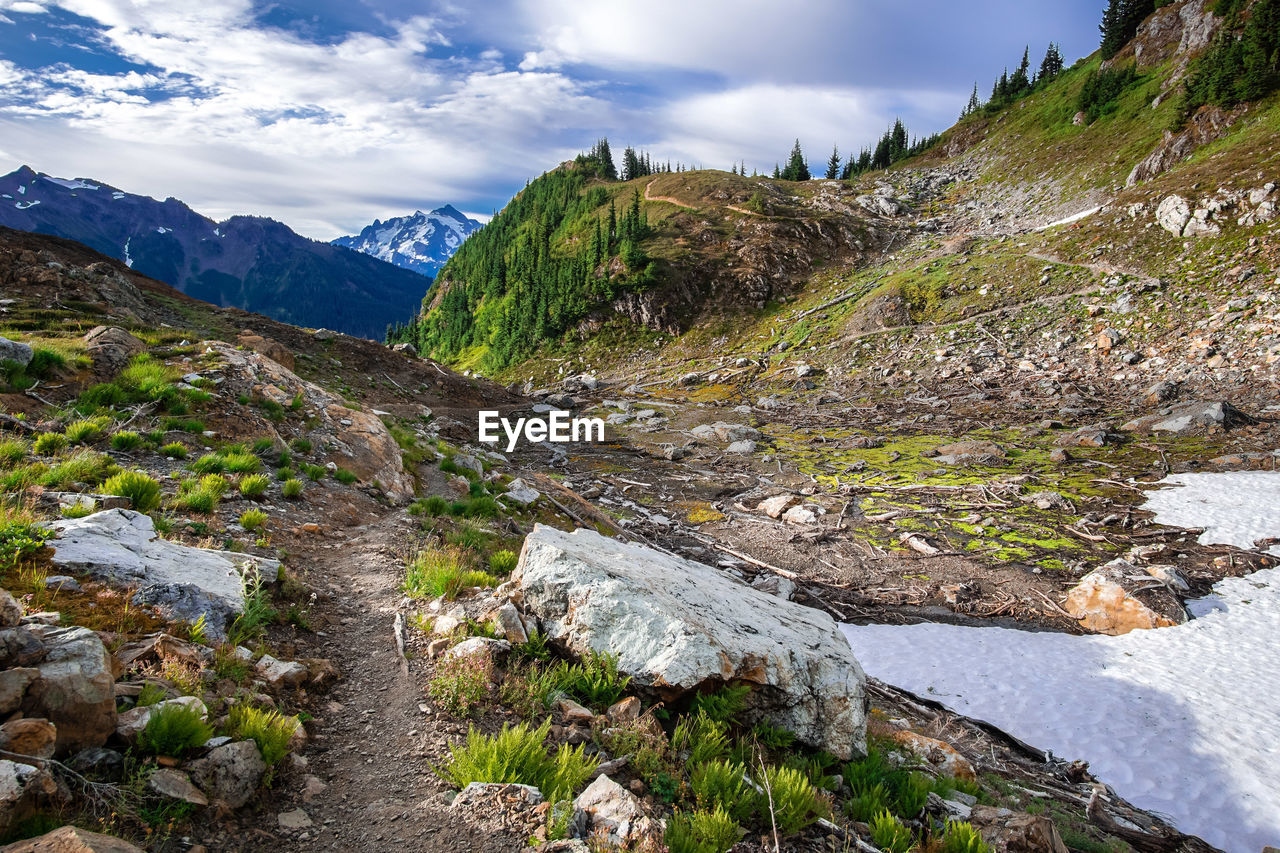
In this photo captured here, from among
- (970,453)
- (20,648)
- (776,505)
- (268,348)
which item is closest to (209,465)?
(20,648)

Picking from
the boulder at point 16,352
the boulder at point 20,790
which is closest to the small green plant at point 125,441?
the boulder at point 16,352

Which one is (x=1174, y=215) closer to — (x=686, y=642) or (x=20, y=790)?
(x=686, y=642)

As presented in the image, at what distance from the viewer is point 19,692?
3051 mm

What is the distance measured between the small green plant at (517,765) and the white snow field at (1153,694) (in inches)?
418

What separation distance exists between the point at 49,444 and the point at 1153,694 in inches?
856

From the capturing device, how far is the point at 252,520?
26.9 ft

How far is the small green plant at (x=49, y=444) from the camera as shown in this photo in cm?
812

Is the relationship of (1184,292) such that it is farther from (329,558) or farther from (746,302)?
(329,558)

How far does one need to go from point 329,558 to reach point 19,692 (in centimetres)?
566

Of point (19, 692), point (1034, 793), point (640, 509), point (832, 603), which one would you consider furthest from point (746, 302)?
point (19, 692)

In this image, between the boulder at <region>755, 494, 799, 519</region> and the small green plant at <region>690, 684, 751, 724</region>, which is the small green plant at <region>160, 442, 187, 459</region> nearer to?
the small green plant at <region>690, 684, 751, 724</region>

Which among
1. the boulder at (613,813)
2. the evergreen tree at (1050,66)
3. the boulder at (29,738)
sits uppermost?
the evergreen tree at (1050,66)

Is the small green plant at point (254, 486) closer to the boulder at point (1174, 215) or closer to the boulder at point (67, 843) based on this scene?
the boulder at point (67, 843)

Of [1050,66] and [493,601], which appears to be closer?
[493,601]
